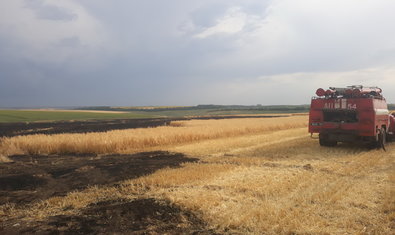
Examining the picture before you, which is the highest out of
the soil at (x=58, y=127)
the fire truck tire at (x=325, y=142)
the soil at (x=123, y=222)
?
the fire truck tire at (x=325, y=142)

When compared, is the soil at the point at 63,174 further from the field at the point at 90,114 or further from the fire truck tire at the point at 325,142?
the field at the point at 90,114

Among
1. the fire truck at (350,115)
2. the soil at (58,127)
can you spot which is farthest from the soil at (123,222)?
the soil at (58,127)

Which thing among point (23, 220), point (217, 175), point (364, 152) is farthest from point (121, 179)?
point (364, 152)

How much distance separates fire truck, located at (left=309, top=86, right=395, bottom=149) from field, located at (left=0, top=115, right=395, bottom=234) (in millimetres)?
981

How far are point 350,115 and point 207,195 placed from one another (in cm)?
981

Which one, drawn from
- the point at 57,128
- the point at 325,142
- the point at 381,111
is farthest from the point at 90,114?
the point at 381,111

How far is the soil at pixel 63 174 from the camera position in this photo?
7.58 m

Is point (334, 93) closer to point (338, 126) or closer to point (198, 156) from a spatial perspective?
point (338, 126)

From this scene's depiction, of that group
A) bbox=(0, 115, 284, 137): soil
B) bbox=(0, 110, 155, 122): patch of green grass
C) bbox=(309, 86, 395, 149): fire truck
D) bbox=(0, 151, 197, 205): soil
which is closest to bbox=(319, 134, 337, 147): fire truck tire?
bbox=(309, 86, 395, 149): fire truck

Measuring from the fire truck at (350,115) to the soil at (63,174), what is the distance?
6292mm

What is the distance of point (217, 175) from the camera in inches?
335

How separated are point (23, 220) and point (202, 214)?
3.24 meters

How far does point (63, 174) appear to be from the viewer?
31.9 ft

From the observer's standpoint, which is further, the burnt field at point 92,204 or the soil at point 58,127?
the soil at point 58,127
